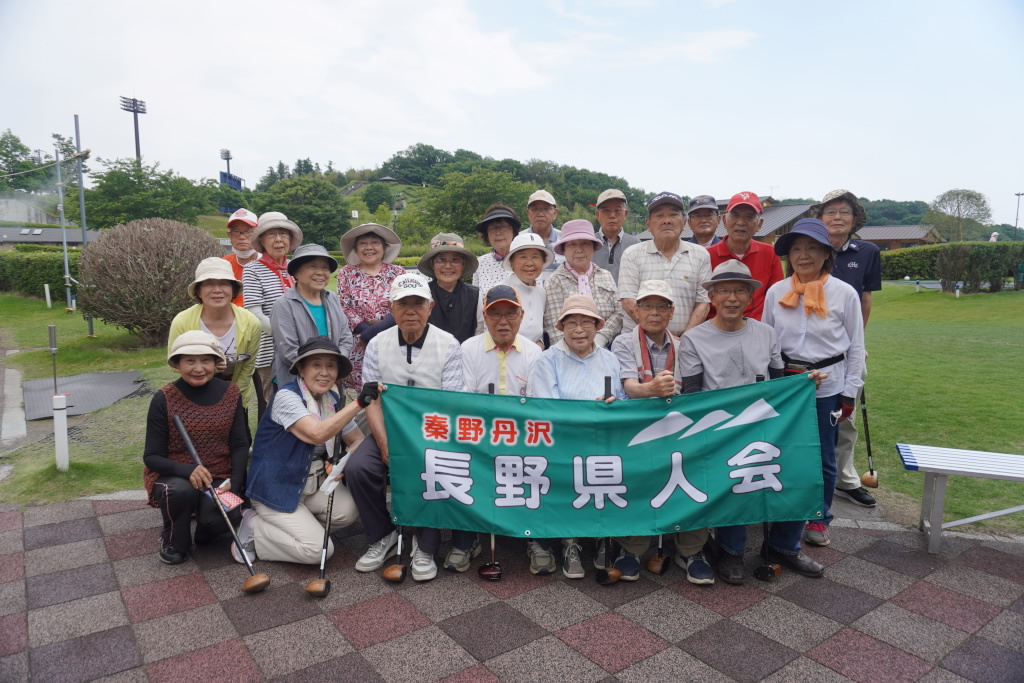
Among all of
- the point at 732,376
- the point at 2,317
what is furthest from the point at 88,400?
the point at 2,317

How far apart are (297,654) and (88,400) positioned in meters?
7.47

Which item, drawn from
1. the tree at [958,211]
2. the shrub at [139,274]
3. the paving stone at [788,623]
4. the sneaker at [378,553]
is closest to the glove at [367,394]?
the sneaker at [378,553]

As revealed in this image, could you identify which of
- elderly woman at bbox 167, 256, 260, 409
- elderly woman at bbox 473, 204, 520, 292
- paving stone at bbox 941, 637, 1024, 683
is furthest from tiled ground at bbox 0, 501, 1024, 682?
elderly woman at bbox 473, 204, 520, 292

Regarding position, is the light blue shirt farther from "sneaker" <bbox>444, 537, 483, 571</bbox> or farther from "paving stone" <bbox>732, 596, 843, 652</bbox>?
"paving stone" <bbox>732, 596, 843, 652</bbox>

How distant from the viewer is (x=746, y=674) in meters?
2.85

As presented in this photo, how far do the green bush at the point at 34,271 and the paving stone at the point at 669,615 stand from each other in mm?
23436

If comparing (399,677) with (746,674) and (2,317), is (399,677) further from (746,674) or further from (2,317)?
(2,317)

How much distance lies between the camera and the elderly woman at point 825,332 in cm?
402

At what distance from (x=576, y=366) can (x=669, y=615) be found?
1546mm

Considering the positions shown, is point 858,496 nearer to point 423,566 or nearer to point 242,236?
point 423,566

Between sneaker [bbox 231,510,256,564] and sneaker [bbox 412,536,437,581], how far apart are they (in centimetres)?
110

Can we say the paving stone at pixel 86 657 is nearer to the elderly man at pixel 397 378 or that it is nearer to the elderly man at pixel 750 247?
the elderly man at pixel 397 378

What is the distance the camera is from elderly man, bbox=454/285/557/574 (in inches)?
154

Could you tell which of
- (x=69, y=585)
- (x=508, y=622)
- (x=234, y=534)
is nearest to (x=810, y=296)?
(x=508, y=622)
